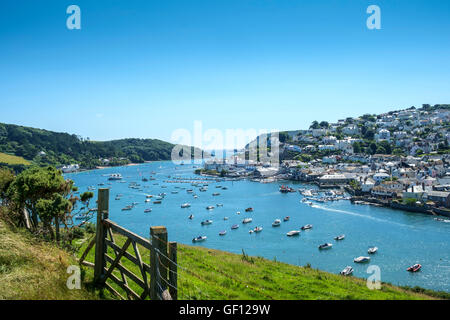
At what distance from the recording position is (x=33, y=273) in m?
3.37

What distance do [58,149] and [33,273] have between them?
342ft

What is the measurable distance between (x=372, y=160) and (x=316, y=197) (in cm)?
3187

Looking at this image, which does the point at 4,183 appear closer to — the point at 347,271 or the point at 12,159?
the point at 347,271

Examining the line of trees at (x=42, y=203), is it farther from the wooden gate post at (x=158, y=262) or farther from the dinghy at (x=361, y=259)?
the dinghy at (x=361, y=259)

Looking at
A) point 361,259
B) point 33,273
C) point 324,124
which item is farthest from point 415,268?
point 324,124

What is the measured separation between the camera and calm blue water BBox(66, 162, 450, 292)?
732 inches

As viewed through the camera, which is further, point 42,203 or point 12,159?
point 12,159

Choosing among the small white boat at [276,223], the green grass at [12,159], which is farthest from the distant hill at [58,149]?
the small white boat at [276,223]

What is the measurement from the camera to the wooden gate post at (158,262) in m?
2.63

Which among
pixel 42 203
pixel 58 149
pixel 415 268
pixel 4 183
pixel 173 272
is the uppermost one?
pixel 58 149

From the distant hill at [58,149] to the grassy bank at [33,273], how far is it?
83.4m

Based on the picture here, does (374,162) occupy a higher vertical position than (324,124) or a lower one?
lower
